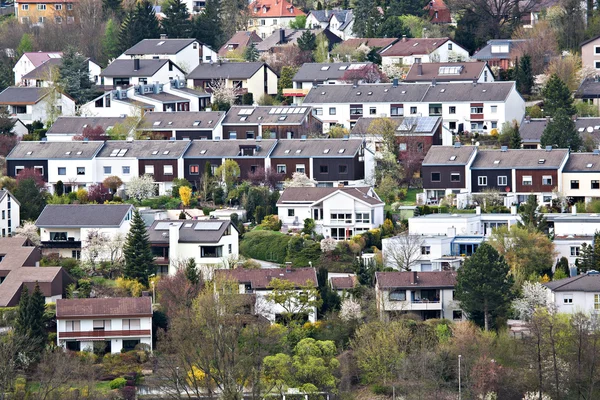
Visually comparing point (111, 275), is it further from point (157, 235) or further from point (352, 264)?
point (352, 264)

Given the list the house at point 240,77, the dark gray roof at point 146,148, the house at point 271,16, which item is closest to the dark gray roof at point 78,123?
the dark gray roof at point 146,148

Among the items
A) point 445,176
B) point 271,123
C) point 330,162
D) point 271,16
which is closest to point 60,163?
point 271,123

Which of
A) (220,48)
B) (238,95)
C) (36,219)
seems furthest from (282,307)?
(220,48)

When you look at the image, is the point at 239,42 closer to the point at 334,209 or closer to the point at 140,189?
the point at 140,189

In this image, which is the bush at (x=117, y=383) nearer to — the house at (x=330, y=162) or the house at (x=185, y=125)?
the house at (x=330, y=162)

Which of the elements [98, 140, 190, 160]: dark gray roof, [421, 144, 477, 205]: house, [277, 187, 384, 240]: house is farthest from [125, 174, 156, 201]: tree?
[421, 144, 477, 205]: house

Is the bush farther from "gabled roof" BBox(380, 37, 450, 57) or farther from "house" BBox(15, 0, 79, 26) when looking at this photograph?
"house" BBox(15, 0, 79, 26)

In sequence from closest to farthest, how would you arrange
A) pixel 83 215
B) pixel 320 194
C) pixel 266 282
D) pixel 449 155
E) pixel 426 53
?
pixel 266 282
pixel 83 215
pixel 320 194
pixel 449 155
pixel 426 53
